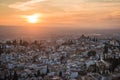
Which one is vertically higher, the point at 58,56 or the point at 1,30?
the point at 1,30

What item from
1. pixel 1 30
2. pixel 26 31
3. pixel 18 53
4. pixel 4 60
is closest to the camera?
pixel 4 60

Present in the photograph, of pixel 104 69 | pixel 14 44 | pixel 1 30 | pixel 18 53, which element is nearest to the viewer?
pixel 104 69

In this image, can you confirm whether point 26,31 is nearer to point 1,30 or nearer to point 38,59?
point 1,30

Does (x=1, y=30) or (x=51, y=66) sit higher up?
(x=1, y=30)

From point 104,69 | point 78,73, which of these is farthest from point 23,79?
point 104,69

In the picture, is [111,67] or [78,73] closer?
[78,73]

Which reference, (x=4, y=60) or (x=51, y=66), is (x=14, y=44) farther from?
(x=51, y=66)

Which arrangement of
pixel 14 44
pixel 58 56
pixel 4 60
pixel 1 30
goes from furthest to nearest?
1. pixel 1 30
2. pixel 14 44
3. pixel 58 56
4. pixel 4 60

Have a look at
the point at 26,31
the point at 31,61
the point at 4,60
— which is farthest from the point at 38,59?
the point at 26,31

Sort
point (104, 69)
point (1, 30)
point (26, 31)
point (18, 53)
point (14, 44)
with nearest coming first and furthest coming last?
point (104, 69), point (18, 53), point (14, 44), point (1, 30), point (26, 31)
